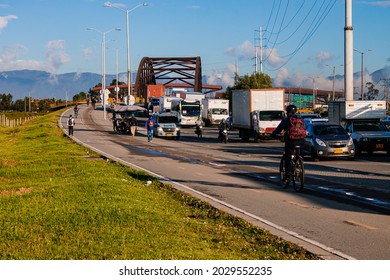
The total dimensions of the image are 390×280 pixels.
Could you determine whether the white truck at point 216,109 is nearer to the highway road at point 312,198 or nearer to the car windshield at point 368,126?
the car windshield at point 368,126

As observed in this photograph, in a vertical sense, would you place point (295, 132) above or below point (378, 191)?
above

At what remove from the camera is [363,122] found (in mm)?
32375

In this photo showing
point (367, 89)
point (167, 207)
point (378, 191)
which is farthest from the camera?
point (367, 89)

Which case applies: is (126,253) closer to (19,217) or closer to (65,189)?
(19,217)

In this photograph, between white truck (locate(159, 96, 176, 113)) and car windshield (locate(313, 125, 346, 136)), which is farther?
white truck (locate(159, 96, 176, 113))

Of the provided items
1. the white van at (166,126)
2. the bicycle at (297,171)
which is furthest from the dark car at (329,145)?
the white van at (166,126)

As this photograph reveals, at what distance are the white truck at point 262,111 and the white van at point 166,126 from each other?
7419 millimetres

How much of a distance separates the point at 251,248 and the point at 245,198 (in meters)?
5.86

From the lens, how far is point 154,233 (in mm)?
9492

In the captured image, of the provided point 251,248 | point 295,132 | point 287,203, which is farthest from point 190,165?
point 251,248

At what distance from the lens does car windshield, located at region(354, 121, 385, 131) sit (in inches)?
1245

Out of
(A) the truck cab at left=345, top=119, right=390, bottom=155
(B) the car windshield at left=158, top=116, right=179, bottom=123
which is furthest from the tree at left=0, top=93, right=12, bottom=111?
(A) the truck cab at left=345, top=119, right=390, bottom=155

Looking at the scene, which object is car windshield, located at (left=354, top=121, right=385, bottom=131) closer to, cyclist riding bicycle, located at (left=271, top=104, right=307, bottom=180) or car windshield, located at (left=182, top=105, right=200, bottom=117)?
cyclist riding bicycle, located at (left=271, top=104, right=307, bottom=180)

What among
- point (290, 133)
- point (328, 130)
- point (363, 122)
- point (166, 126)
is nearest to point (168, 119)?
point (166, 126)
